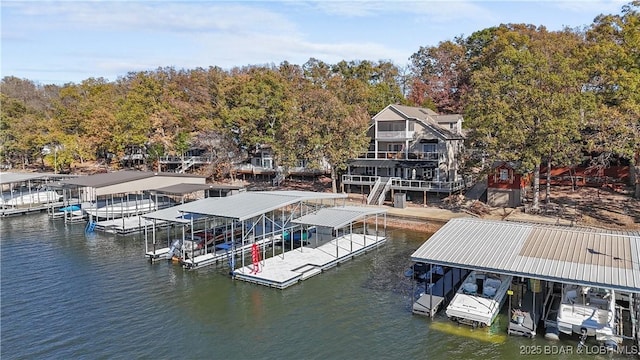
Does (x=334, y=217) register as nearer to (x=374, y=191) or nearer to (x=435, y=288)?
(x=435, y=288)

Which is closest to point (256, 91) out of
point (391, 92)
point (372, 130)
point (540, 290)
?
point (372, 130)

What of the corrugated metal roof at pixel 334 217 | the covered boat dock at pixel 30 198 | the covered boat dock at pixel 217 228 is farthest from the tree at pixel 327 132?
the covered boat dock at pixel 30 198

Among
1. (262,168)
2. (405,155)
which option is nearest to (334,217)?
(405,155)

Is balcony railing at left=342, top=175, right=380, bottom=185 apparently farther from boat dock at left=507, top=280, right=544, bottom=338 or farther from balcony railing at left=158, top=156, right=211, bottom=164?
boat dock at left=507, top=280, right=544, bottom=338

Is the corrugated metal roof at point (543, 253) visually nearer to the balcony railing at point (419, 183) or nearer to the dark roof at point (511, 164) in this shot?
the dark roof at point (511, 164)

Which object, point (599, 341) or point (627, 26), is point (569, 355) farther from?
point (627, 26)

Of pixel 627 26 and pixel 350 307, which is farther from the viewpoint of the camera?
pixel 627 26

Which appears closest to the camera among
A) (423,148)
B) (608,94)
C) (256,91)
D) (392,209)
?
(608,94)
